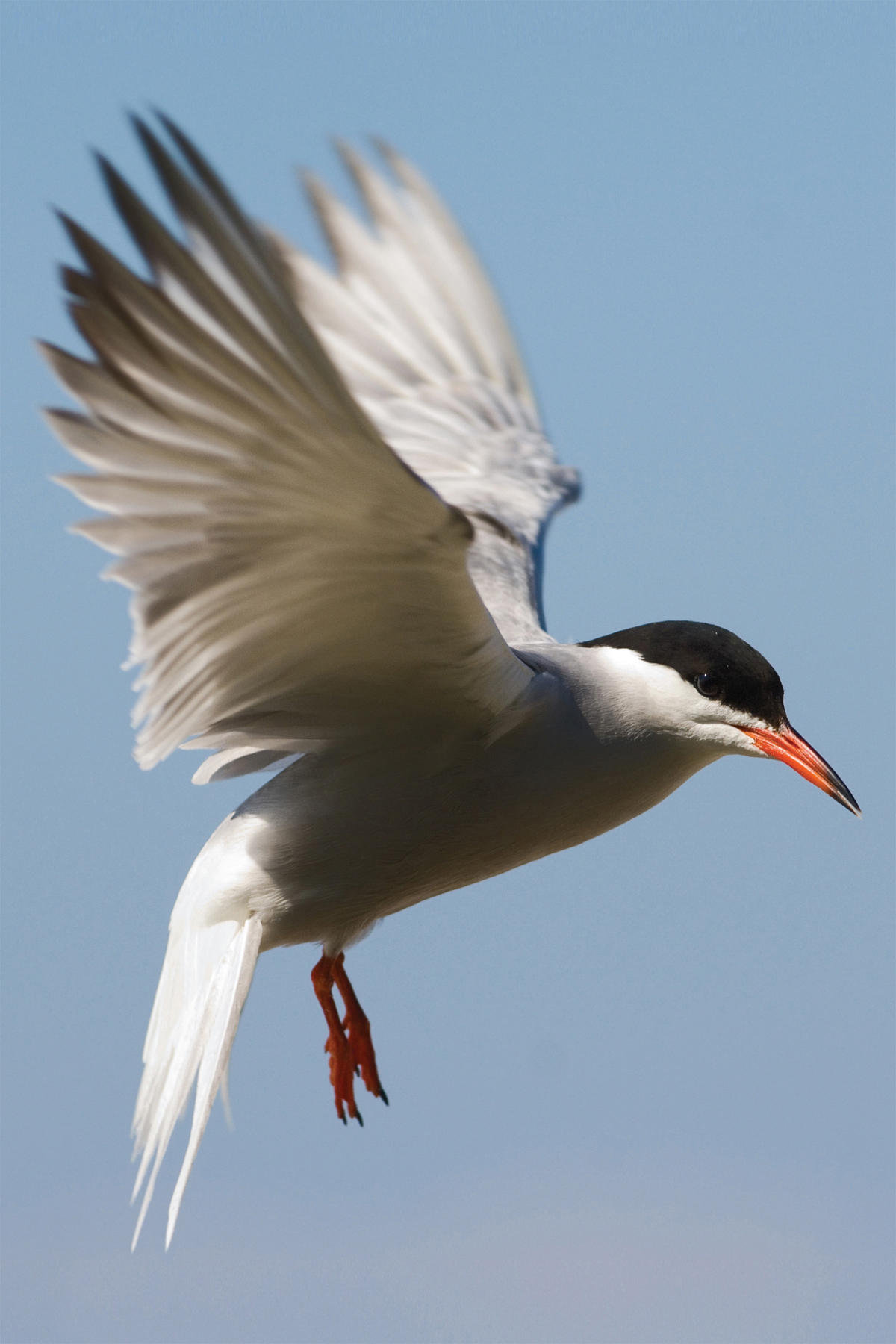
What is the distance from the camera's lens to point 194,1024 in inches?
180

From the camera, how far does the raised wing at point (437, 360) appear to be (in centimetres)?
603

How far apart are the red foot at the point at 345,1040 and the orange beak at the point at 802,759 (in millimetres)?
1398

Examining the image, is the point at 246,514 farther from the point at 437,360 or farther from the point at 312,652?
the point at 437,360

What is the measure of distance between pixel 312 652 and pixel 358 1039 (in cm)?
156

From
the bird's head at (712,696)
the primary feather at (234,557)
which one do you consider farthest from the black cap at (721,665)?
the primary feather at (234,557)

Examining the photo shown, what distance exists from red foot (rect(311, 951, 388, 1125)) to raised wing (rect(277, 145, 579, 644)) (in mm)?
1464

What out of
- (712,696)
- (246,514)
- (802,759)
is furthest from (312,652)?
(802,759)

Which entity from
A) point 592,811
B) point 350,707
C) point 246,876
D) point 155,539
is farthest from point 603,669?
point 155,539

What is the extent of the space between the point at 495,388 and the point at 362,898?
9.42ft

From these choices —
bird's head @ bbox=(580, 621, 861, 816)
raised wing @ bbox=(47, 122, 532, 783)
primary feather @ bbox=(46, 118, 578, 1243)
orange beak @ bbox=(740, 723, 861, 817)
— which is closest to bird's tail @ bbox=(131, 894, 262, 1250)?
primary feather @ bbox=(46, 118, 578, 1243)

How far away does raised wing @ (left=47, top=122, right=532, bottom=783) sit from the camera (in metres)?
3.07

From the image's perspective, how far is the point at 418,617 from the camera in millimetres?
3764

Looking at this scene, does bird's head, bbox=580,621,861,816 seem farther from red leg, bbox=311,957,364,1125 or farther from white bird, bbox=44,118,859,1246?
red leg, bbox=311,957,364,1125

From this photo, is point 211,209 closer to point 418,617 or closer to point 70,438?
point 70,438
